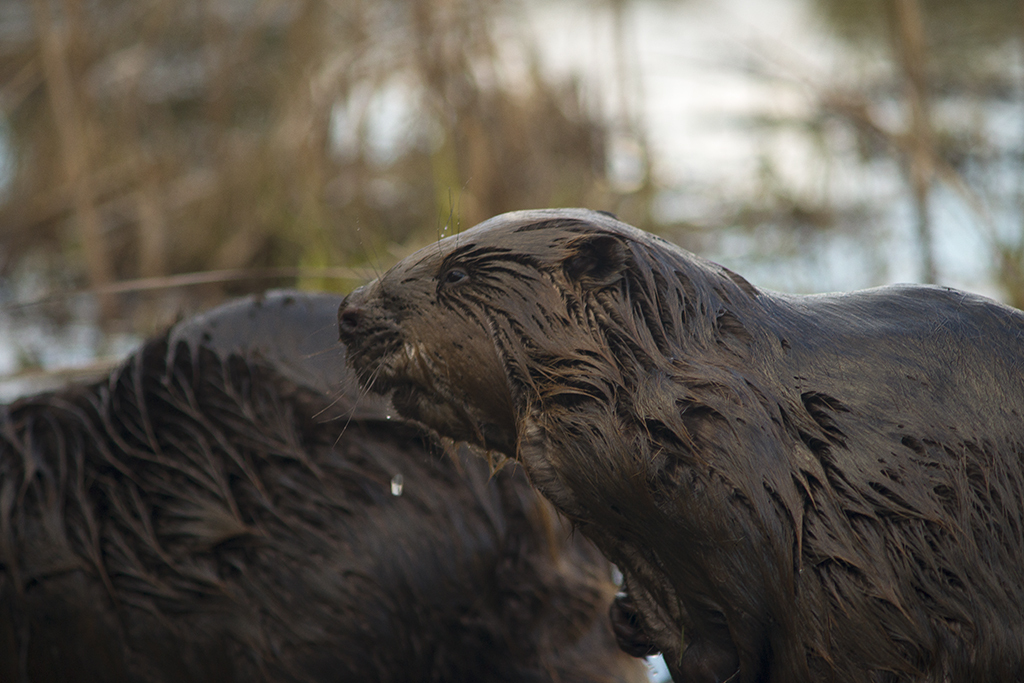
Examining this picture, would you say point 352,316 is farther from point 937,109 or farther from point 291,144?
point 937,109

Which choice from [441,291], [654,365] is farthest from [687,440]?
[441,291]

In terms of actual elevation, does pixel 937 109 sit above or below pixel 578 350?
below

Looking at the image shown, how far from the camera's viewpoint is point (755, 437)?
4.32ft

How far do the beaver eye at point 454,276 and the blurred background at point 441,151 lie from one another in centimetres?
198

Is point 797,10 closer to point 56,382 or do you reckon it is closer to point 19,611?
point 56,382

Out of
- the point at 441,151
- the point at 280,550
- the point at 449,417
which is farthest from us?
the point at 441,151

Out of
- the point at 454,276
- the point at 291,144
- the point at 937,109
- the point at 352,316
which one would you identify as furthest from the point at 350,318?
the point at 937,109

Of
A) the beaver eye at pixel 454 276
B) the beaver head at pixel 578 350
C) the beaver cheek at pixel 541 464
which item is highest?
the beaver eye at pixel 454 276

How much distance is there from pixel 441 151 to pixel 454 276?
10.3 ft

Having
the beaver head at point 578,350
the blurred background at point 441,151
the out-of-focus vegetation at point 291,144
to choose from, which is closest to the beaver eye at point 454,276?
the beaver head at point 578,350

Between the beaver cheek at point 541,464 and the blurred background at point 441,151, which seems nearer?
the beaver cheek at point 541,464

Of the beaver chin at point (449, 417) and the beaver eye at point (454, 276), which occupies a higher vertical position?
the beaver eye at point (454, 276)

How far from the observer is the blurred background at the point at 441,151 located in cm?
399

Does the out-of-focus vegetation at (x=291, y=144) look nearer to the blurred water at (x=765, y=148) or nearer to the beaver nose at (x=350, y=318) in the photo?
the blurred water at (x=765, y=148)
